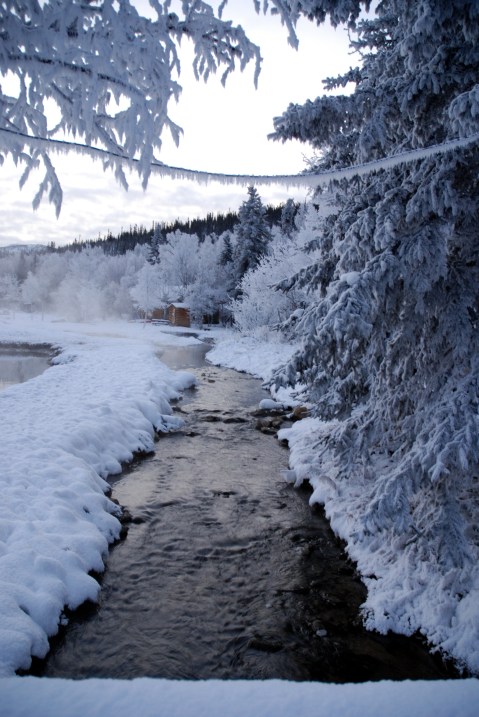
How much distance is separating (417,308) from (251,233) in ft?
132

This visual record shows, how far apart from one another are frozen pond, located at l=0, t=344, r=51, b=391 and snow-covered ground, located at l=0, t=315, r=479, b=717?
309 inches

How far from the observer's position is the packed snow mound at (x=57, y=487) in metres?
4.63

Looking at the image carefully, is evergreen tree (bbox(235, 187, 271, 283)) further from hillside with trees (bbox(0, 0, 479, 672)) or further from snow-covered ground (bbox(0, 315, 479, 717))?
hillside with trees (bbox(0, 0, 479, 672))

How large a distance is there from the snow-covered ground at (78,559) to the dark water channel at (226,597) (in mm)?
450

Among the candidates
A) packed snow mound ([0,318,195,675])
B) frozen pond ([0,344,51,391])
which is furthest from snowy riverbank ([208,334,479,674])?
frozen pond ([0,344,51,391])

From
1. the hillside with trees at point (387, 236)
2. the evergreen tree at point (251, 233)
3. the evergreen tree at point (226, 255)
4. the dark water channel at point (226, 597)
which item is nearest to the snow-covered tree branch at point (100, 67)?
the hillside with trees at point (387, 236)

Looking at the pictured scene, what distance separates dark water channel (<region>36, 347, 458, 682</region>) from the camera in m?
4.40

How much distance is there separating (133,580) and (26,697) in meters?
2.81

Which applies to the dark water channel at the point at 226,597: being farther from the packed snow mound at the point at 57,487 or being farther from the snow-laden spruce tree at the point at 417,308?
the snow-laden spruce tree at the point at 417,308

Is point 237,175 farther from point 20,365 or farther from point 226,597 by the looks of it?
point 20,365

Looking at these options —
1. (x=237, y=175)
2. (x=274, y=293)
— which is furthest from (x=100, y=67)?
(x=274, y=293)

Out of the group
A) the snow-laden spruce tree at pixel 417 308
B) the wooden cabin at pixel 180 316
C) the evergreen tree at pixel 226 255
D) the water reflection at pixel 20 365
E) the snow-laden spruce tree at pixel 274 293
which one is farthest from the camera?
the wooden cabin at pixel 180 316

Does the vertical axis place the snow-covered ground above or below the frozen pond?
above

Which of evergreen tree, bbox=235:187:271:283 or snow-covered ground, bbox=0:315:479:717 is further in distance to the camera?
evergreen tree, bbox=235:187:271:283
